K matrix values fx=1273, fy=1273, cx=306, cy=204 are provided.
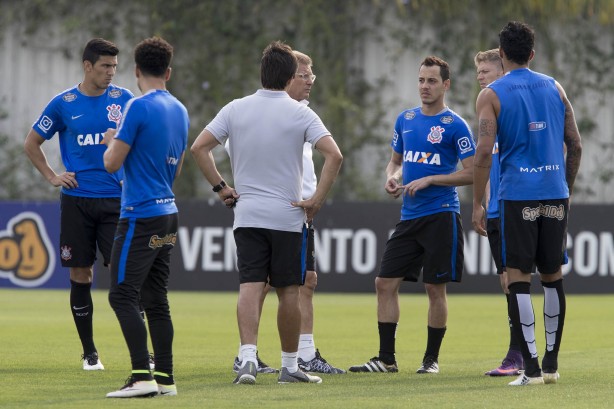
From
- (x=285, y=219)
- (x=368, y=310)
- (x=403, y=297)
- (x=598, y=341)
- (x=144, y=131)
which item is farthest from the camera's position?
(x=403, y=297)

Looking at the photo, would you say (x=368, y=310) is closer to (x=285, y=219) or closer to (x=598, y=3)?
(x=285, y=219)

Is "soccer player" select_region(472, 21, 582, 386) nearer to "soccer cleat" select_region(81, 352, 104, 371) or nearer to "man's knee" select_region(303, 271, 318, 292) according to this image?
"man's knee" select_region(303, 271, 318, 292)

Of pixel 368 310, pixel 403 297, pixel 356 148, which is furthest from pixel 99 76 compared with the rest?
pixel 356 148

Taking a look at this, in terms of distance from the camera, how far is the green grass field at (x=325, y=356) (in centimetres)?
743

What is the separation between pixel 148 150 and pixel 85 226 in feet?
6.93

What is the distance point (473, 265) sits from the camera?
19.9m

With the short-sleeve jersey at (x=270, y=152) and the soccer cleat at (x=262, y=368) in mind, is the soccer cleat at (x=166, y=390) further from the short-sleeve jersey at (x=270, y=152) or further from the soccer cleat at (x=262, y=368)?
the soccer cleat at (x=262, y=368)

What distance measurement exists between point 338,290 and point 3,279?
207 inches

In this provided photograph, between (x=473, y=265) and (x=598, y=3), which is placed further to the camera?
(x=598, y=3)

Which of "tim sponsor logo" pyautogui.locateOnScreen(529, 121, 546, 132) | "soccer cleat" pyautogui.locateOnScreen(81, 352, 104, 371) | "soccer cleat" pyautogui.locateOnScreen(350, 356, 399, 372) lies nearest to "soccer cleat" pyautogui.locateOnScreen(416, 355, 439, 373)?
"soccer cleat" pyautogui.locateOnScreen(350, 356, 399, 372)

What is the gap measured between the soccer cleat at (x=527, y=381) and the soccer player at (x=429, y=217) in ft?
3.87

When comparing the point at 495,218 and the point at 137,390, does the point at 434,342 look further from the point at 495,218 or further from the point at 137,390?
the point at 137,390

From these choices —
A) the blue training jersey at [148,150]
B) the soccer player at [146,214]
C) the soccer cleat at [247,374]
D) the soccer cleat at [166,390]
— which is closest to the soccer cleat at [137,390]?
the soccer player at [146,214]

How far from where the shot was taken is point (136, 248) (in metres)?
7.56
